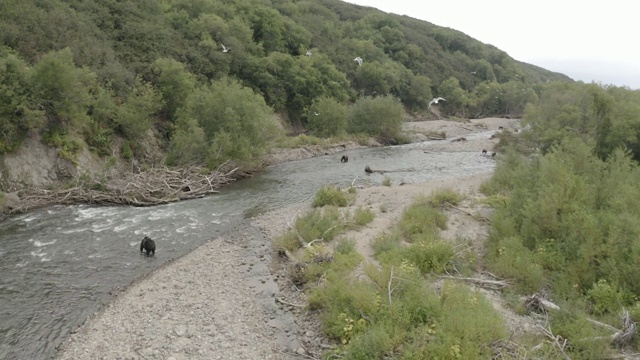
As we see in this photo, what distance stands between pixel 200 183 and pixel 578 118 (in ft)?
103

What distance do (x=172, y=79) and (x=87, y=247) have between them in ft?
86.8

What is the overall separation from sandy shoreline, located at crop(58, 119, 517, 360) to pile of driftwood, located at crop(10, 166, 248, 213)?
922 centimetres

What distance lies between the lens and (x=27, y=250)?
18.8 meters

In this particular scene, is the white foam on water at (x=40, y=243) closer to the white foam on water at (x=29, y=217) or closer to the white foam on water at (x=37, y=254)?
the white foam on water at (x=37, y=254)

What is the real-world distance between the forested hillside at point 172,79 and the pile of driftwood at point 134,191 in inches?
132

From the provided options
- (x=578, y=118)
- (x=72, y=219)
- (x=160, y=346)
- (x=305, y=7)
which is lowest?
(x=72, y=219)

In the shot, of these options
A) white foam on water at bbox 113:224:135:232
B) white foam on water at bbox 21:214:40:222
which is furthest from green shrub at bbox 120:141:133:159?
white foam on water at bbox 113:224:135:232

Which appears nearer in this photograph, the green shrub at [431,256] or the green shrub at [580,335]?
the green shrub at [580,335]

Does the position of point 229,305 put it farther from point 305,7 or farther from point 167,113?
point 305,7

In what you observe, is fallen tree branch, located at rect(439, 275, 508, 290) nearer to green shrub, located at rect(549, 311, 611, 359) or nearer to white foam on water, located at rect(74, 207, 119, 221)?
green shrub, located at rect(549, 311, 611, 359)

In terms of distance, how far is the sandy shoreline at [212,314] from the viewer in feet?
39.4

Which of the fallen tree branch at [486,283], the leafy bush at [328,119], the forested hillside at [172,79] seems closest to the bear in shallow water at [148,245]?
the fallen tree branch at [486,283]

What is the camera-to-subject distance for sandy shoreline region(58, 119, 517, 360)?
39.4 ft

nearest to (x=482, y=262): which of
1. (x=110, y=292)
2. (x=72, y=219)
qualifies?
(x=110, y=292)
